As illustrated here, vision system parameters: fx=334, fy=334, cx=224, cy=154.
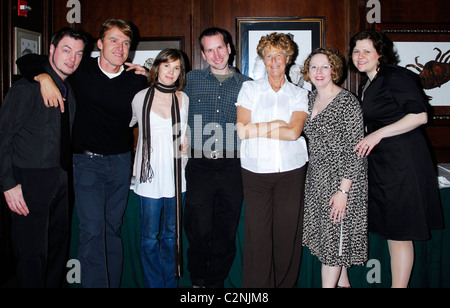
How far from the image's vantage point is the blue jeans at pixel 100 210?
6.40 feet

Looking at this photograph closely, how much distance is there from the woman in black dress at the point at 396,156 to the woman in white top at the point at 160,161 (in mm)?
1045

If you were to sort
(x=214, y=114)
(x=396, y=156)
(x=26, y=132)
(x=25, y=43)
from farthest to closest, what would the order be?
(x=25, y=43) → (x=214, y=114) → (x=396, y=156) → (x=26, y=132)

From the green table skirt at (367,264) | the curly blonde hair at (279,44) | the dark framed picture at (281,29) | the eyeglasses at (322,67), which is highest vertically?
the dark framed picture at (281,29)

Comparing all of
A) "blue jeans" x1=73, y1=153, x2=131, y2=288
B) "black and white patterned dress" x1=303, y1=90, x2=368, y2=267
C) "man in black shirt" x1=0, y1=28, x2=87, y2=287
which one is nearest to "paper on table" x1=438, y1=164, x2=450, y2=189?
"black and white patterned dress" x1=303, y1=90, x2=368, y2=267

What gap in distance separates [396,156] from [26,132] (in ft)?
A: 6.76

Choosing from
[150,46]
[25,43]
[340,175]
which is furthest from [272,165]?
[25,43]

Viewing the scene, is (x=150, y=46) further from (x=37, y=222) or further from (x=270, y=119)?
(x=37, y=222)

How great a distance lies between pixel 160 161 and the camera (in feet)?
6.47

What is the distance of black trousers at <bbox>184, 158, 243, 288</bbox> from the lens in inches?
78.7

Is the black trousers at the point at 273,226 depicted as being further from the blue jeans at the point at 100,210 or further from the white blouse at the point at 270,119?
the blue jeans at the point at 100,210

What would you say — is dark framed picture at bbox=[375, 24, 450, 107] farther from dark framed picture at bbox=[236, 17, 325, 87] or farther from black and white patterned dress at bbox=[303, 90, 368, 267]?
black and white patterned dress at bbox=[303, 90, 368, 267]

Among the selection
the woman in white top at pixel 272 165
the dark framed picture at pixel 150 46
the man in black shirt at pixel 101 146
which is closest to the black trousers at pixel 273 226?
the woman in white top at pixel 272 165

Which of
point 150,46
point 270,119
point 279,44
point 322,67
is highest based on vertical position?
point 150,46
